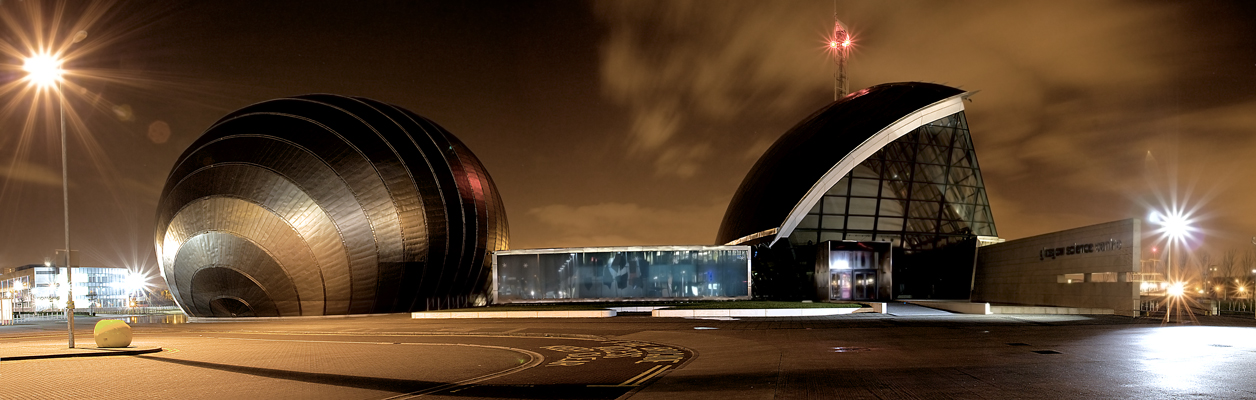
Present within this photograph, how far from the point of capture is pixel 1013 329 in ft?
73.1

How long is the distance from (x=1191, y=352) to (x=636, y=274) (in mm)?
29845

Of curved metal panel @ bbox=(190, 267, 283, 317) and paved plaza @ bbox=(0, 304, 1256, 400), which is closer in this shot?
paved plaza @ bbox=(0, 304, 1256, 400)

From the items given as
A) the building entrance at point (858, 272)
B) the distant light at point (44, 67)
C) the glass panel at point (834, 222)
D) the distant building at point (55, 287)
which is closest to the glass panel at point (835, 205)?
the glass panel at point (834, 222)

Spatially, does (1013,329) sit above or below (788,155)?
below

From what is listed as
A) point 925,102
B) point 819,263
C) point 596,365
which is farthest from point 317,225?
point 925,102

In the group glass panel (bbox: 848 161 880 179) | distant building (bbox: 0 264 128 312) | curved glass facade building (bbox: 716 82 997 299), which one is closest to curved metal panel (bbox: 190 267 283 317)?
curved glass facade building (bbox: 716 82 997 299)

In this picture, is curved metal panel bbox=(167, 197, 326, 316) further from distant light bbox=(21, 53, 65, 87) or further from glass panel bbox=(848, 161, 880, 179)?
glass panel bbox=(848, 161, 880, 179)

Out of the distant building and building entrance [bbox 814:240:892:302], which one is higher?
building entrance [bbox 814:240:892:302]

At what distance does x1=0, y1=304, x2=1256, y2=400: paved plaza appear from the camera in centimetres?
1077

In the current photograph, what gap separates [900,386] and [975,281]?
39.1 metres

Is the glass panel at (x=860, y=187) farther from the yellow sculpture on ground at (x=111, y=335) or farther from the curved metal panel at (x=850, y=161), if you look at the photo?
the yellow sculpture on ground at (x=111, y=335)

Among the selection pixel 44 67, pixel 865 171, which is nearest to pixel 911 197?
pixel 865 171

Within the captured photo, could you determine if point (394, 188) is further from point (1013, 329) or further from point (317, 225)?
point (1013, 329)

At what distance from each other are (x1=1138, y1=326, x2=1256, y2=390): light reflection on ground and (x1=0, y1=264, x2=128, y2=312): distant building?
9179 cm
